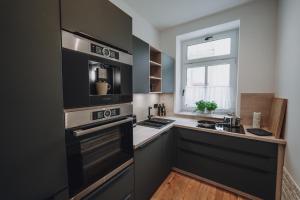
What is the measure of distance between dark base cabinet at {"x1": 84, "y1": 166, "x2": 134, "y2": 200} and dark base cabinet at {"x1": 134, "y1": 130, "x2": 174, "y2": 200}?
0.12 meters

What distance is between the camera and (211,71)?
261 cm

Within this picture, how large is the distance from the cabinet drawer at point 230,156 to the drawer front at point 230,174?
54mm

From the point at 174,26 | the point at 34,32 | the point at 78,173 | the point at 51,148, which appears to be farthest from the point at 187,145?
the point at 174,26

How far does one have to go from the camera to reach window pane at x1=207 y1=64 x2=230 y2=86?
8.10 ft

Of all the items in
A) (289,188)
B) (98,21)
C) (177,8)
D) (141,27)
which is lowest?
(289,188)

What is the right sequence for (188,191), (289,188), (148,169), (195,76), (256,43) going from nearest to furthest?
(289,188) < (148,169) < (188,191) < (256,43) < (195,76)

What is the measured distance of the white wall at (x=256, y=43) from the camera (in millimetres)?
1889

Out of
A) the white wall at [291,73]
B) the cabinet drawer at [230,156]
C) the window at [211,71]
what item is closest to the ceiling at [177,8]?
the window at [211,71]

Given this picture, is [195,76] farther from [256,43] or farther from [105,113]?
[105,113]

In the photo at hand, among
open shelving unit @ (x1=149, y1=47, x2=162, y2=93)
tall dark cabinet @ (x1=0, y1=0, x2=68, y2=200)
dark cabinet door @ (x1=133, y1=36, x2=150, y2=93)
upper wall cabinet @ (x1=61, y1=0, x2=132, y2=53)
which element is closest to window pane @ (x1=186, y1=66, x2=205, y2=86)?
open shelving unit @ (x1=149, y1=47, x2=162, y2=93)

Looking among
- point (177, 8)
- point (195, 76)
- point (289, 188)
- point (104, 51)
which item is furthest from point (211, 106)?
point (104, 51)

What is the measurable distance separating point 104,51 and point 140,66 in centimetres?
88

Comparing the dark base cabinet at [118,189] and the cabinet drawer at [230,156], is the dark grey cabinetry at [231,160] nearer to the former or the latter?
the cabinet drawer at [230,156]

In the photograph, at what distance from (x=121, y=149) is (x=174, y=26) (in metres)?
2.53
